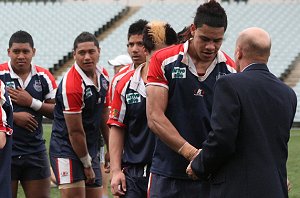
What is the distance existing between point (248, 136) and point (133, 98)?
1834mm

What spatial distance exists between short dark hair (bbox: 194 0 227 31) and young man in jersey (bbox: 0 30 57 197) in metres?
2.94

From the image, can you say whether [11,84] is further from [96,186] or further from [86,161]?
[96,186]

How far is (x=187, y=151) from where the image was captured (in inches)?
205

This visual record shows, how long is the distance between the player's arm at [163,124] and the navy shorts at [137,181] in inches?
38.8

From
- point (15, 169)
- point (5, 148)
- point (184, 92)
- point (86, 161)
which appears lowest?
point (15, 169)

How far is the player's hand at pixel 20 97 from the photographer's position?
25.3ft

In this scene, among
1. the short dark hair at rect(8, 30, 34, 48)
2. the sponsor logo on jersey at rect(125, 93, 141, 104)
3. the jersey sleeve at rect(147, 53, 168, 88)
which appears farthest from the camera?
the short dark hair at rect(8, 30, 34, 48)

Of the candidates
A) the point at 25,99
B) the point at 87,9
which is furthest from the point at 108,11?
the point at 25,99

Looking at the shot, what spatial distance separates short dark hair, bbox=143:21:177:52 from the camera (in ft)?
19.9

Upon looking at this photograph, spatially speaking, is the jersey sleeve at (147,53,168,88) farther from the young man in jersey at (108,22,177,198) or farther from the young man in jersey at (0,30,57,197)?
the young man in jersey at (0,30,57,197)

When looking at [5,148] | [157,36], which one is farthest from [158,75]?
[5,148]

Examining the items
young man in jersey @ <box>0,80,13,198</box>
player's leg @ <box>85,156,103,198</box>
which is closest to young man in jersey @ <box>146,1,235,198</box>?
young man in jersey @ <box>0,80,13,198</box>

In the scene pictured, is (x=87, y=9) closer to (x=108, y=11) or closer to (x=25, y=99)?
(x=108, y=11)

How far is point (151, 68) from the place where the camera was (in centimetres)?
545
